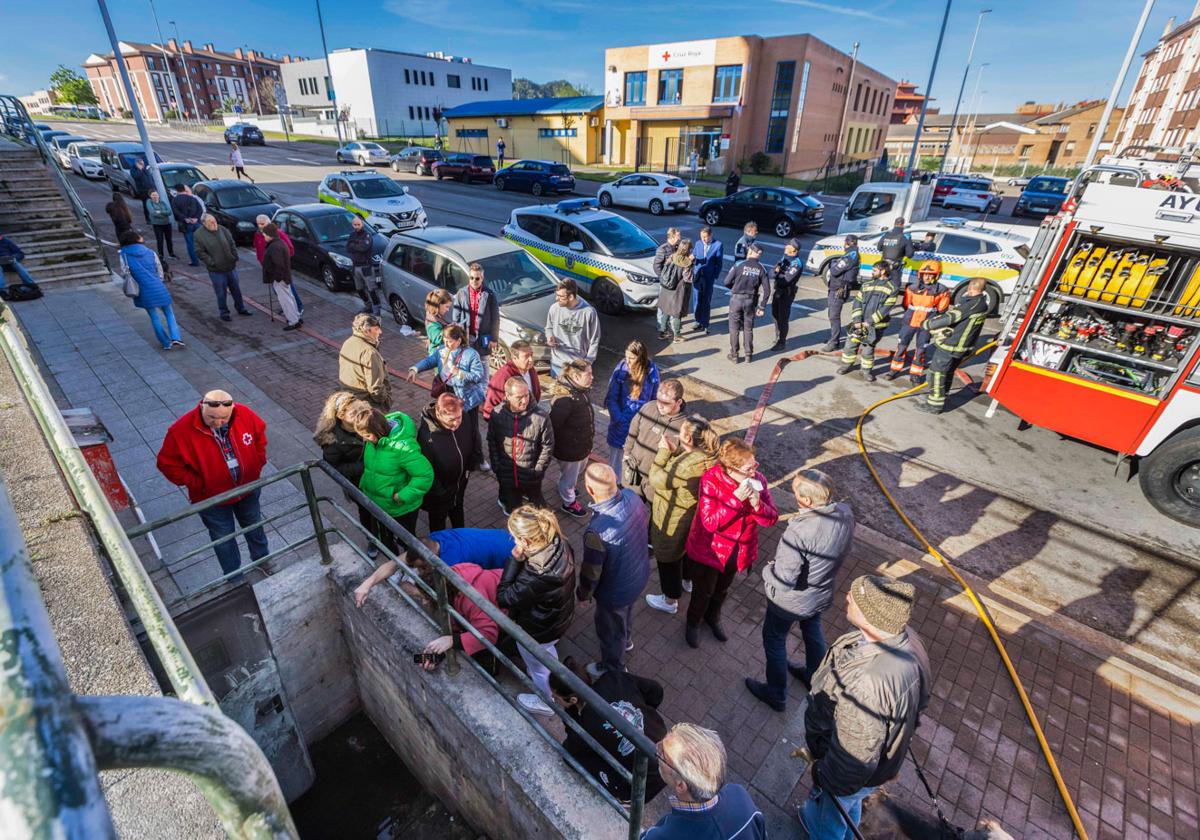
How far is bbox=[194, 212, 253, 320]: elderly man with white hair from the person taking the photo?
A: 9.77 m

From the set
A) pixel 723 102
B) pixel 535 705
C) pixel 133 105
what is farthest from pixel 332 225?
pixel 723 102

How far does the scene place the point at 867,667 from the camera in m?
2.90

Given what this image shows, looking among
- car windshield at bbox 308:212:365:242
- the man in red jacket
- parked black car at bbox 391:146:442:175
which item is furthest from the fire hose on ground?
parked black car at bbox 391:146:442:175

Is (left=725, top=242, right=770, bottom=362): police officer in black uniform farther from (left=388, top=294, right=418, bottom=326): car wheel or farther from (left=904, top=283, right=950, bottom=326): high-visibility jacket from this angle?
(left=388, top=294, right=418, bottom=326): car wheel

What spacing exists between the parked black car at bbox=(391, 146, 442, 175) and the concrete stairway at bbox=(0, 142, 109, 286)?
22.3 metres

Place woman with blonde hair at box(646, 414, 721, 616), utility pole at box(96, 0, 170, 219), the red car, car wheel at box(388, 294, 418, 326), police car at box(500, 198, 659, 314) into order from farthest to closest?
the red car, utility pole at box(96, 0, 170, 219), police car at box(500, 198, 659, 314), car wheel at box(388, 294, 418, 326), woman with blonde hair at box(646, 414, 721, 616)

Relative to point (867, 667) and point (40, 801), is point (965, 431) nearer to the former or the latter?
point (867, 667)

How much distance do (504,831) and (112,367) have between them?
29.5ft

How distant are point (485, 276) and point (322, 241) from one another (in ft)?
18.7

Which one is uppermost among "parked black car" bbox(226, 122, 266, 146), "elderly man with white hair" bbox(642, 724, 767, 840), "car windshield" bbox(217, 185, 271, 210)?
"parked black car" bbox(226, 122, 266, 146)

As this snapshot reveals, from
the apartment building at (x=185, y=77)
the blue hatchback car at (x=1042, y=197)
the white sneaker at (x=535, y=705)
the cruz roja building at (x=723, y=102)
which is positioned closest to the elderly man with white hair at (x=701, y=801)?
the white sneaker at (x=535, y=705)

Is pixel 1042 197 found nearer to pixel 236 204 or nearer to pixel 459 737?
pixel 236 204

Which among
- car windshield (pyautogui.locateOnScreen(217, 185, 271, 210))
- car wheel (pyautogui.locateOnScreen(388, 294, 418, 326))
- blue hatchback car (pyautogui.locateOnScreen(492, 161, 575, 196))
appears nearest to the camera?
car wheel (pyautogui.locateOnScreen(388, 294, 418, 326))

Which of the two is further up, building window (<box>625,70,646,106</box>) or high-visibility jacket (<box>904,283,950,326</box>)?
building window (<box>625,70,646,106</box>)
